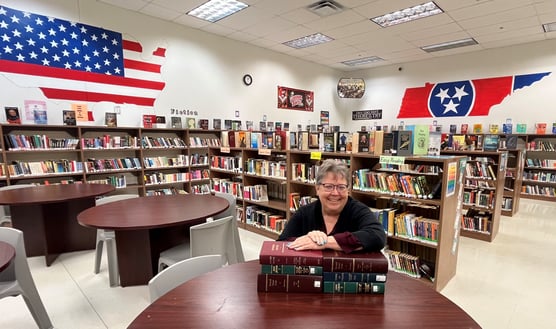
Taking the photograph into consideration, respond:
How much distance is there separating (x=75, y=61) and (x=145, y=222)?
162 inches

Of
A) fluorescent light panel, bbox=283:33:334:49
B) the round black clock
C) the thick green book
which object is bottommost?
the thick green book

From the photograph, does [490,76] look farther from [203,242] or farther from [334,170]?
[203,242]

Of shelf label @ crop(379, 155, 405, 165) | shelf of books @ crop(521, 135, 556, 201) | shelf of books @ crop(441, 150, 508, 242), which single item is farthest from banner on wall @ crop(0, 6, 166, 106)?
shelf of books @ crop(521, 135, 556, 201)

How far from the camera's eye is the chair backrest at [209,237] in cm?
220

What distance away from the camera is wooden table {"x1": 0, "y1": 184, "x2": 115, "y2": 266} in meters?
3.33

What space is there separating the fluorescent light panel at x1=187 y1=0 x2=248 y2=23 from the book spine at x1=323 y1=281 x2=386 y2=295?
17.0 feet

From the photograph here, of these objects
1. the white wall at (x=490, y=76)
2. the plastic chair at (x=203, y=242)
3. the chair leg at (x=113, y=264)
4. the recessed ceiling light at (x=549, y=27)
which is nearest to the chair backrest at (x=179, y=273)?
the plastic chair at (x=203, y=242)

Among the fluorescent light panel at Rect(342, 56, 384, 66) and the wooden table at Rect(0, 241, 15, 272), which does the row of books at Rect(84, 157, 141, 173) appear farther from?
the fluorescent light panel at Rect(342, 56, 384, 66)

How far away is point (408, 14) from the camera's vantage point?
5.51 metres

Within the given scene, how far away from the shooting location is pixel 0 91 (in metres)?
4.10

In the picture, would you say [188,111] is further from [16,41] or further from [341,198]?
[341,198]

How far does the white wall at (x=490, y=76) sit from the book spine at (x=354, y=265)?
8.43 meters

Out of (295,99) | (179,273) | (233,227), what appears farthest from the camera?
(295,99)

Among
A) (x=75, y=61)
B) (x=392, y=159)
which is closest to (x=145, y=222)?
(x=392, y=159)
